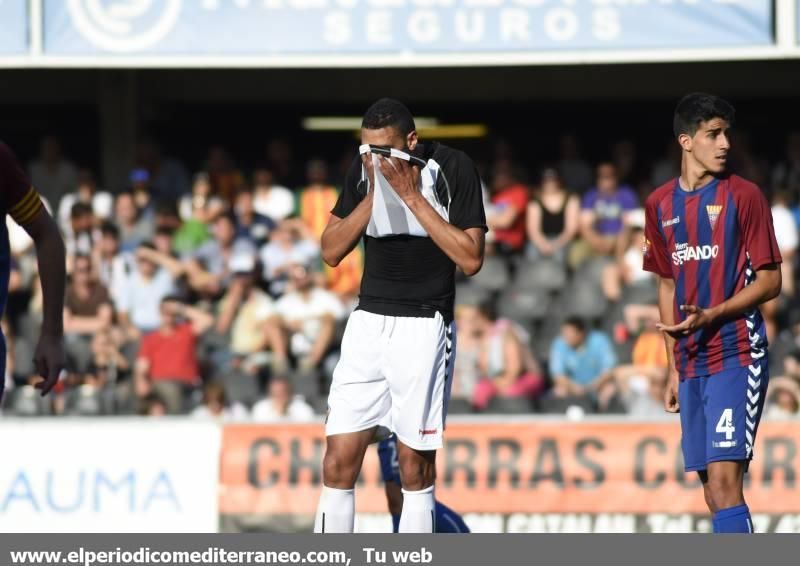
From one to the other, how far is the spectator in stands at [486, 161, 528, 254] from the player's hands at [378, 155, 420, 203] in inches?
331

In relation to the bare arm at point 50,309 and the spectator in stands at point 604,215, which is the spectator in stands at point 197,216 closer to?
the spectator in stands at point 604,215

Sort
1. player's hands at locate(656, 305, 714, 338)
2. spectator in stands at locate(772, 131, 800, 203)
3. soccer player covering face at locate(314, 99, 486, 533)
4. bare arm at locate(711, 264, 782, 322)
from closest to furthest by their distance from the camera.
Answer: player's hands at locate(656, 305, 714, 338), bare arm at locate(711, 264, 782, 322), soccer player covering face at locate(314, 99, 486, 533), spectator in stands at locate(772, 131, 800, 203)

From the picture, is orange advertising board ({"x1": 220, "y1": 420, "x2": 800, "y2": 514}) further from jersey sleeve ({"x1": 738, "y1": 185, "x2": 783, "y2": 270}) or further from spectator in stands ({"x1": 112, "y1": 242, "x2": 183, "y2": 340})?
jersey sleeve ({"x1": 738, "y1": 185, "x2": 783, "y2": 270})

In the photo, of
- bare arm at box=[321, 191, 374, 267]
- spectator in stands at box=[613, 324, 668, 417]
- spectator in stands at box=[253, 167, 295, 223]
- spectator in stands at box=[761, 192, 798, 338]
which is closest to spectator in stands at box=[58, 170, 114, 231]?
spectator in stands at box=[253, 167, 295, 223]

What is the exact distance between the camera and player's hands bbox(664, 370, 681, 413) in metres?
6.62

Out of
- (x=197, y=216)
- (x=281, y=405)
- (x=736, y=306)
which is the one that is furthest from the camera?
(x=197, y=216)

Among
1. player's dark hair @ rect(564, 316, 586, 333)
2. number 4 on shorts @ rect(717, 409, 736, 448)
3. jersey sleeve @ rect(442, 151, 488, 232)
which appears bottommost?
number 4 on shorts @ rect(717, 409, 736, 448)

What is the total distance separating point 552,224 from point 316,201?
2.26 meters

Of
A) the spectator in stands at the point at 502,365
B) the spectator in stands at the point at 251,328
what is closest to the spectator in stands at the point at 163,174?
the spectator in stands at the point at 251,328

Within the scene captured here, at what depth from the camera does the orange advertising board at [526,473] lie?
10.2 metres

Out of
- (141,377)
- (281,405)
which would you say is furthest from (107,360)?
(281,405)

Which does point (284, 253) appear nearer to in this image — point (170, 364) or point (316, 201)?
point (316, 201)

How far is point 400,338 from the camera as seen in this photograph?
6.51 meters
